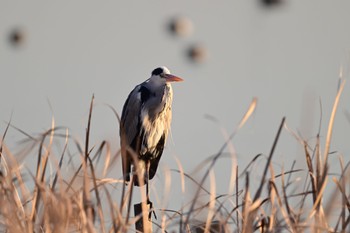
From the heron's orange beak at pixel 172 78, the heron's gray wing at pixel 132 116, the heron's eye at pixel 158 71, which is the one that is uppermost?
the heron's eye at pixel 158 71

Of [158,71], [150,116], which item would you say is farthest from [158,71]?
[150,116]

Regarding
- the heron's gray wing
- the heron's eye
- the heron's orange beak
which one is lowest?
the heron's gray wing

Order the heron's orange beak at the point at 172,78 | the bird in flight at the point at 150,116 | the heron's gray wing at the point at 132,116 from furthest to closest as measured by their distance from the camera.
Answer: the heron's orange beak at the point at 172,78
the heron's gray wing at the point at 132,116
the bird in flight at the point at 150,116

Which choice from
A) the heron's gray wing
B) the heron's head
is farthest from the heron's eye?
the heron's gray wing

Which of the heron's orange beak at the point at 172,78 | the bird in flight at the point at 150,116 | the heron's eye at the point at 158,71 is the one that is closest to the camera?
the bird in flight at the point at 150,116

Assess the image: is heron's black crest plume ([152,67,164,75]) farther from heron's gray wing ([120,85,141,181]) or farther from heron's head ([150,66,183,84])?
heron's gray wing ([120,85,141,181])

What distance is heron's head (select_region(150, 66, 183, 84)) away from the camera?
663 cm

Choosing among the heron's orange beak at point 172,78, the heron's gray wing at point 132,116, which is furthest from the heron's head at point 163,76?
the heron's gray wing at point 132,116

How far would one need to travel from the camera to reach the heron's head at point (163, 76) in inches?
261

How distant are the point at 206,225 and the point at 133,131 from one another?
394 centimetres

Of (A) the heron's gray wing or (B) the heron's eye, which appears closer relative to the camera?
(A) the heron's gray wing

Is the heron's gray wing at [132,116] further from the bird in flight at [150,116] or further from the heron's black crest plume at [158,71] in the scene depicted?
the heron's black crest plume at [158,71]

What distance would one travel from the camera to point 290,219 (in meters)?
2.56

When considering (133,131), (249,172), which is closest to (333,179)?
(249,172)
